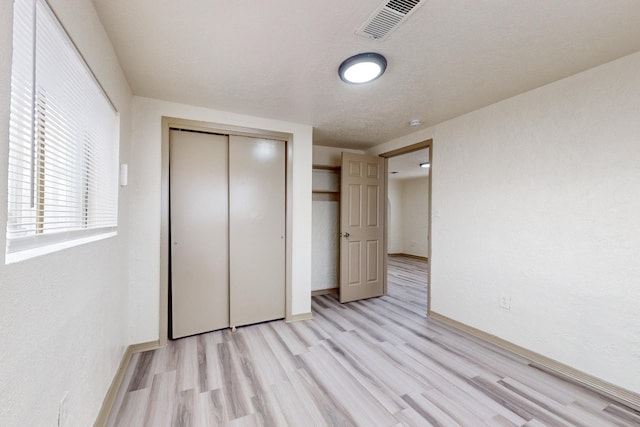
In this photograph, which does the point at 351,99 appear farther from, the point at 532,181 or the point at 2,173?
the point at 2,173

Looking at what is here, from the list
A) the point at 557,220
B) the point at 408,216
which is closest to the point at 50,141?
the point at 557,220

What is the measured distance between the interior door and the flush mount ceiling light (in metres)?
1.75

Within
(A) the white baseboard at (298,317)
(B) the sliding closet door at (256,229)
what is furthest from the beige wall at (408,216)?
(B) the sliding closet door at (256,229)

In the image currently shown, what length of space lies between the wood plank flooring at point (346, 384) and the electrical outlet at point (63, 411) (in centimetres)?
61

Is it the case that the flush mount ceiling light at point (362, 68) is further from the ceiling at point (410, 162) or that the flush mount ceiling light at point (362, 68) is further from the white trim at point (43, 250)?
the ceiling at point (410, 162)

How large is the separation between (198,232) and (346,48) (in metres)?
2.11

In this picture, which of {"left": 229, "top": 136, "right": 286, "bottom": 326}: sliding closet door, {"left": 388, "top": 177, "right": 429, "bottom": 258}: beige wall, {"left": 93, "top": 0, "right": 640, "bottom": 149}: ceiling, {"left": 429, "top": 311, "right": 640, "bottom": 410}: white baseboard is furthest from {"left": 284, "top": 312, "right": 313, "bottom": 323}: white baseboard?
{"left": 388, "top": 177, "right": 429, "bottom": 258}: beige wall

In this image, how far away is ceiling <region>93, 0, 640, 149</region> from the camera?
1.37 metres

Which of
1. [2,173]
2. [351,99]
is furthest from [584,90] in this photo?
[2,173]

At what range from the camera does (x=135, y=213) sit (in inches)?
93.0

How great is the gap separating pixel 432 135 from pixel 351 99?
52.1 inches

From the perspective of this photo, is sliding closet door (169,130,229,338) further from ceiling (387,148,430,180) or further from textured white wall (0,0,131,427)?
ceiling (387,148,430,180)

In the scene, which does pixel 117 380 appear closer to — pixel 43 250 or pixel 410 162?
pixel 43 250

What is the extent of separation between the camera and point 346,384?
1.91 meters
